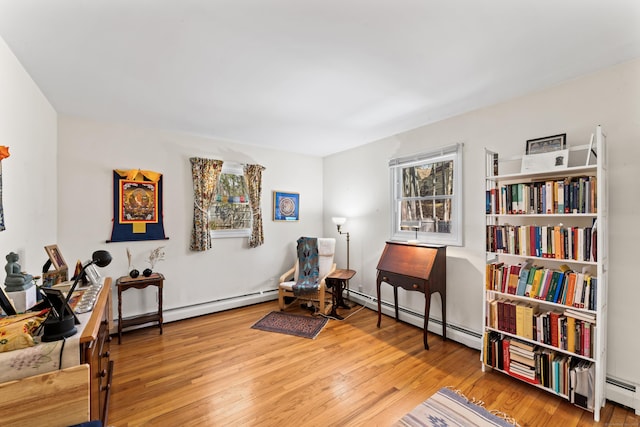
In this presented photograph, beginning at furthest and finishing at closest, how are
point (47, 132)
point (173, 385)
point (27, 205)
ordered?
1. point (47, 132)
2. point (173, 385)
3. point (27, 205)

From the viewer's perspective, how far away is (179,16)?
148cm

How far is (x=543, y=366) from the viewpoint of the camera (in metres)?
2.08

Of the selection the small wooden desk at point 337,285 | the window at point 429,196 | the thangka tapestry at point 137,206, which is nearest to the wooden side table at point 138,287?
the thangka tapestry at point 137,206

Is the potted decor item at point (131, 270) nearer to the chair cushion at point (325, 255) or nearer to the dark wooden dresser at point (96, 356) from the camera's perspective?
the dark wooden dresser at point (96, 356)

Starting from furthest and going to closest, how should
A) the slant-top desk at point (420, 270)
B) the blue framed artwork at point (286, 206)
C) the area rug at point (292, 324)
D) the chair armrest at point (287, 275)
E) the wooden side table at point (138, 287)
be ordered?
the blue framed artwork at point (286, 206) < the chair armrest at point (287, 275) < the area rug at point (292, 324) < the wooden side table at point (138, 287) < the slant-top desk at point (420, 270)

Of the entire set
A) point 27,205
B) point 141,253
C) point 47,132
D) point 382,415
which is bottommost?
point 382,415

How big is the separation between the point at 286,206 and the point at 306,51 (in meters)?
2.87

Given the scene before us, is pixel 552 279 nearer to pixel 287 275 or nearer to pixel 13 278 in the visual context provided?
pixel 287 275

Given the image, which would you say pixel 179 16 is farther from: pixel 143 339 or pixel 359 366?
pixel 143 339

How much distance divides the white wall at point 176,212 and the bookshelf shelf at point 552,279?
2906mm

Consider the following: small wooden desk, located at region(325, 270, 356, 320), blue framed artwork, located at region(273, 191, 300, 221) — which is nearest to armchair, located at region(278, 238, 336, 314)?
small wooden desk, located at region(325, 270, 356, 320)

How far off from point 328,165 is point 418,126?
181cm

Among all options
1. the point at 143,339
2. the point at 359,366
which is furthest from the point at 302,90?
the point at 143,339

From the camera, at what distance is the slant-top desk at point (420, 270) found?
9.21ft
